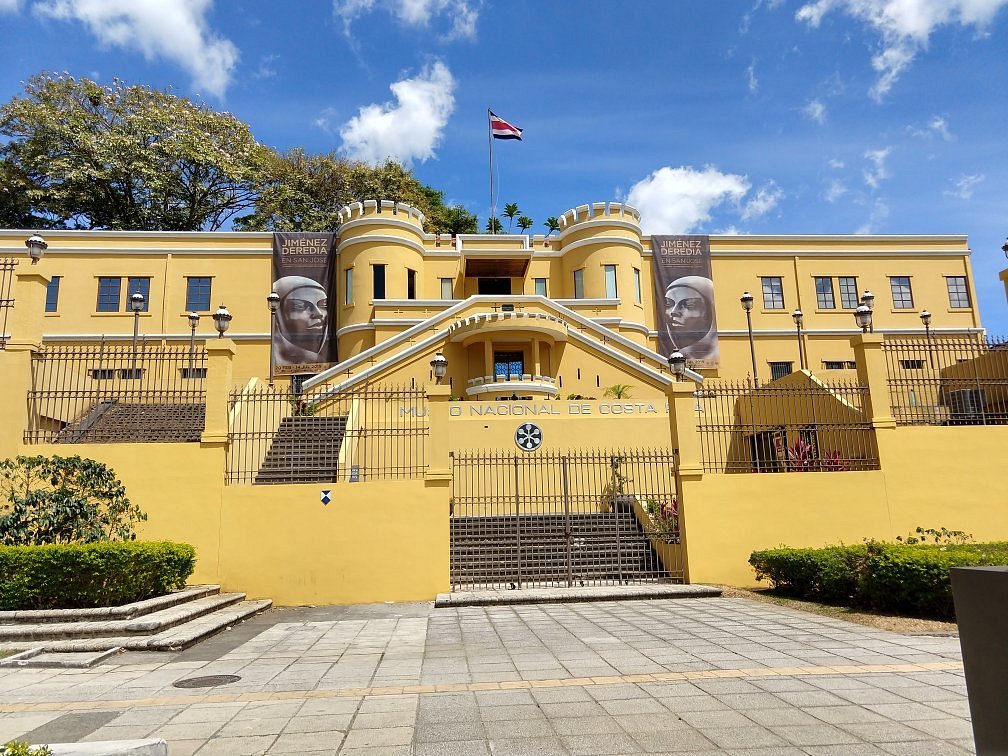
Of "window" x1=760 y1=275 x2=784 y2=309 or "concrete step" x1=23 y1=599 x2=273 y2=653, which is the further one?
"window" x1=760 y1=275 x2=784 y2=309

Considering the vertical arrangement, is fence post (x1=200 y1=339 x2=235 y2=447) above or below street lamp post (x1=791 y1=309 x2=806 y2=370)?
below

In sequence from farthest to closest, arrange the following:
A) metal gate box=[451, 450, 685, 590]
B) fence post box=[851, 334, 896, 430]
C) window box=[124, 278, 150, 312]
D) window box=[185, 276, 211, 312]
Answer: window box=[185, 276, 211, 312] → window box=[124, 278, 150, 312] → fence post box=[851, 334, 896, 430] → metal gate box=[451, 450, 685, 590]

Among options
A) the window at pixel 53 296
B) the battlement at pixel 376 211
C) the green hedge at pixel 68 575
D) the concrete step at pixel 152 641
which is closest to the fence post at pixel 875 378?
the concrete step at pixel 152 641

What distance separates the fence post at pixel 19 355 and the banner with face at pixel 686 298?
989 inches

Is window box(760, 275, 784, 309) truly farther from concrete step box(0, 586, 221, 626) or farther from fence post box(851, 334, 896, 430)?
concrete step box(0, 586, 221, 626)

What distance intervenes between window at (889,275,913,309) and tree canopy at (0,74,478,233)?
97.1ft

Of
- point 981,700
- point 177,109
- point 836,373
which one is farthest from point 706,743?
point 177,109

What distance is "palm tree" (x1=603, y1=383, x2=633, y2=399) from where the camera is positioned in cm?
2311

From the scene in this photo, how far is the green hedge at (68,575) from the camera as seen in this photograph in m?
9.29

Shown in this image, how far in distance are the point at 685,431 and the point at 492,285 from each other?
853 inches

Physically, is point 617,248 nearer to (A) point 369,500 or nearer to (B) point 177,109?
(A) point 369,500

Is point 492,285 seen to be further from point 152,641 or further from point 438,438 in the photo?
point 152,641

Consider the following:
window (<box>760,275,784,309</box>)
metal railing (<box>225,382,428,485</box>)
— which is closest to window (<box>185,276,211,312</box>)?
metal railing (<box>225,382,428,485</box>)

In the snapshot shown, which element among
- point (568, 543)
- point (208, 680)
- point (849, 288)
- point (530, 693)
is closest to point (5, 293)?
point (208, 680)
